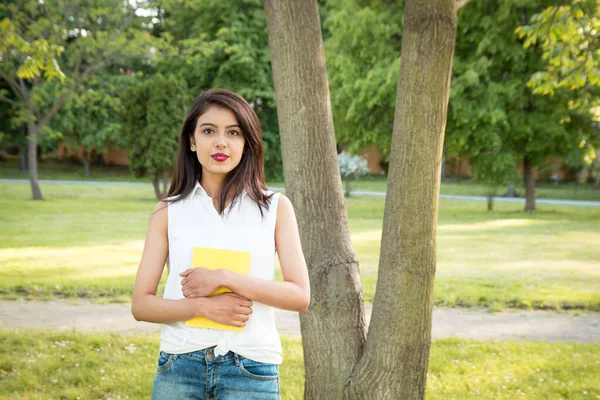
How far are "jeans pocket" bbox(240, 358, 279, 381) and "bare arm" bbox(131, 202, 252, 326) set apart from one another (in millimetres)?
135

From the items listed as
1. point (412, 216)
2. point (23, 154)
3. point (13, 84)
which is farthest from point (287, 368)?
point (23, 154)

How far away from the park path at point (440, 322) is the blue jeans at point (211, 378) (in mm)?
4731

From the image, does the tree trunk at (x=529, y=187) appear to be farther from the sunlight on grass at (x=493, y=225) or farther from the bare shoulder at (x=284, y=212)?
the bare shoulder at (x=284, y=212)

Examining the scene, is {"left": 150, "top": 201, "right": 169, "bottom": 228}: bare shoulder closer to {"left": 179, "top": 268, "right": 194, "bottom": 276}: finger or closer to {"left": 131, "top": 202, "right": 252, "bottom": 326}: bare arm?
{"left": 131, "top": 202, "right": 252, "bottom": 326}: bare arm

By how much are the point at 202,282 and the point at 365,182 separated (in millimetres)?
38388

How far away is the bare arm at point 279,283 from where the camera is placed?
1.91 meters

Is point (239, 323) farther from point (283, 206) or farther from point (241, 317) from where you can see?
point (283, 206)

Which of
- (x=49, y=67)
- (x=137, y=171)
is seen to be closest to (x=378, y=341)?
(x=49, y=67)

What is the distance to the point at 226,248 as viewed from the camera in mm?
2006

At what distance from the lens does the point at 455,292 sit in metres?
8.88

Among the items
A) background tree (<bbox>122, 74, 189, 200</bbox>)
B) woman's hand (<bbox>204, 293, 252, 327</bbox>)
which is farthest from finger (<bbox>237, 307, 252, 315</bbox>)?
background tree (<bbox>122, 74, 189, 200</bbox>)

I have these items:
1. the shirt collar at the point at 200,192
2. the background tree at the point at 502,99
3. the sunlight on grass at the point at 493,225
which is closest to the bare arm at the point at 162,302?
the shirt collar at the point at 200,192

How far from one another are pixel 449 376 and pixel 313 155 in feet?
8.35

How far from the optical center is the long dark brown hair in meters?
2.10
